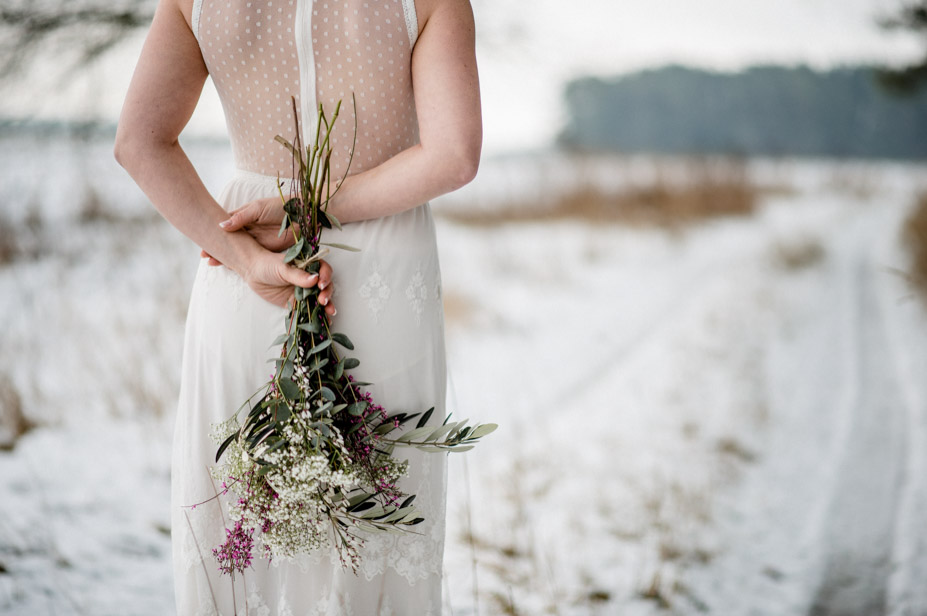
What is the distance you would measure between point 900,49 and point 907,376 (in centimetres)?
435

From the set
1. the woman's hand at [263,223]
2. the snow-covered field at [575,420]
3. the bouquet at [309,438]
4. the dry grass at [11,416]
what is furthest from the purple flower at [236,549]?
the dry grass at [11,416]

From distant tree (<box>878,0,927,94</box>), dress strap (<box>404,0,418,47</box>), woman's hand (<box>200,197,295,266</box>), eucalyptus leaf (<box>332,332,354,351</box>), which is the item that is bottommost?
eucalyptus leaf (<box>332,332,354,351</box>)

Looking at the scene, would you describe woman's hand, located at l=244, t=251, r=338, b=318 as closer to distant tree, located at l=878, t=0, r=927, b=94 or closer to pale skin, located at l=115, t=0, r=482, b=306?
pale skin, located at l=115, t=0, r=482, b=306

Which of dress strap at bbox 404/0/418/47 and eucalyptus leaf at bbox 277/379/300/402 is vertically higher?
dress strap at bbox 404/0/418/47

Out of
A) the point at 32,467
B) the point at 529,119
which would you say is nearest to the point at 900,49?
the point at 529,119

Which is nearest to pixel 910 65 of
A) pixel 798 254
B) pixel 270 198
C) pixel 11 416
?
pixel 798 254

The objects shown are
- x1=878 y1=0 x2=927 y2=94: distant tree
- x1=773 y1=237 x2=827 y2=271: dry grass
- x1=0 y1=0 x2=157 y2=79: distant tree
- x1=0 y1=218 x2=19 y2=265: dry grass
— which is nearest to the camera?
x1=0 y1=0 x2=157 y2=79: distant tree

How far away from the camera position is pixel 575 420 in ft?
12.5

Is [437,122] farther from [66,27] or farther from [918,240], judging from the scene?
[918,240]

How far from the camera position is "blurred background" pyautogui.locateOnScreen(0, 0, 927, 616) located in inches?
93.7

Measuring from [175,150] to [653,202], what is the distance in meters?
9.82

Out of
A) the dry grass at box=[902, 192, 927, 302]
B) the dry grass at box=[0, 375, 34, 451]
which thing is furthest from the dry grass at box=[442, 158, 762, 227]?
the dry grass at box=[0, 375, 34, 451]

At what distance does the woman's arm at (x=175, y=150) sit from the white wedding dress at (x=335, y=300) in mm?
52

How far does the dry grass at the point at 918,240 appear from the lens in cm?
628
